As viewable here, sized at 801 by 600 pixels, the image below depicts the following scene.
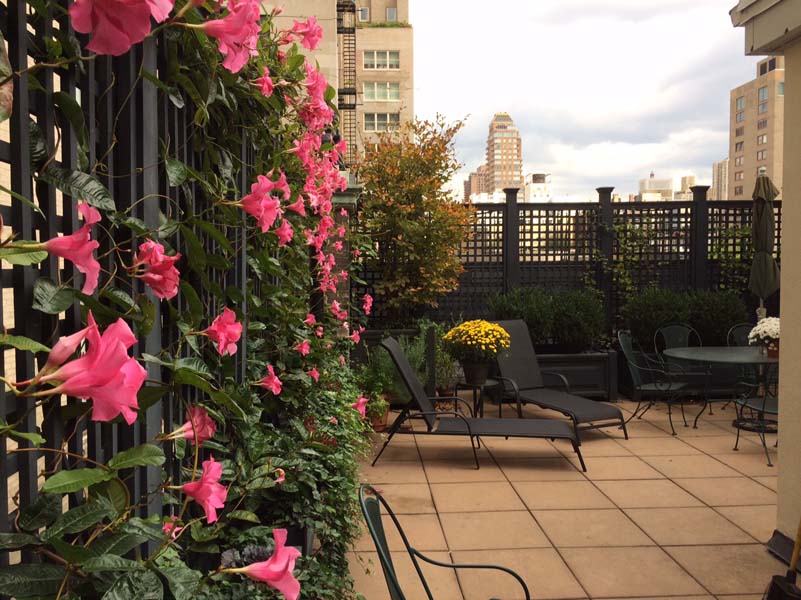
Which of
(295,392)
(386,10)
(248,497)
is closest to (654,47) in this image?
(295,392)

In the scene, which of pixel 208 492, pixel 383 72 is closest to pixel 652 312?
pixel 208 492

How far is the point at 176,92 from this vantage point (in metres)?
1.42

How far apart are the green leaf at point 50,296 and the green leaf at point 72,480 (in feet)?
0.70

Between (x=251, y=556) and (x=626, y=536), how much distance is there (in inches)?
97.4

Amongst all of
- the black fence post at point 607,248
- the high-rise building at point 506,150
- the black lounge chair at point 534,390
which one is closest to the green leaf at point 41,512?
the black lounge chair at point 534,390

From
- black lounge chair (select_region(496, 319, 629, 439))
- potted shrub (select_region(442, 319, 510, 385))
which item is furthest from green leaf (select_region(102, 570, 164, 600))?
potted shrub (select_region(442, 319, 510, 385))

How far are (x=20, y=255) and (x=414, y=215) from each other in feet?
23.9

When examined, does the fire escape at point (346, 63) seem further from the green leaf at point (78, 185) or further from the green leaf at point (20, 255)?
the green leaf at point (20, 255)

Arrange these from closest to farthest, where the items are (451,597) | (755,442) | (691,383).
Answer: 1. (451,597)
2. (755,442)
3. (691,383)

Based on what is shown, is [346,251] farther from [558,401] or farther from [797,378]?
[797,378]

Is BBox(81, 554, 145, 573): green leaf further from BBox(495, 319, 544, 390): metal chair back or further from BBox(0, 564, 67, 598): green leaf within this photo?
BBox(495, 319, 544, 390): metal chair back

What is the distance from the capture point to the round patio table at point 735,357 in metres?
5.96

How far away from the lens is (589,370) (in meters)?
7.51

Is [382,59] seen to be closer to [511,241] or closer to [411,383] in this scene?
[511,241]
